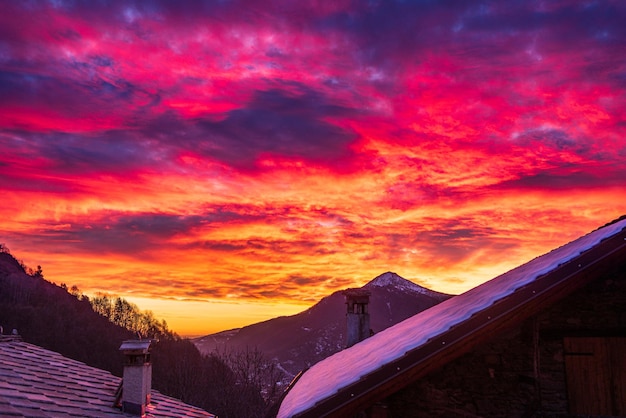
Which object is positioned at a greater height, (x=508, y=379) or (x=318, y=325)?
(x=318, y=325)

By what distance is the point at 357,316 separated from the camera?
1883 cm

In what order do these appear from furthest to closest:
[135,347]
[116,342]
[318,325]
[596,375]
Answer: [318,325], [116,342], [135,347], [596,375]

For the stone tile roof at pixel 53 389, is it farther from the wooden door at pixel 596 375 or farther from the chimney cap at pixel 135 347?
the wooden door at pixel 596 375

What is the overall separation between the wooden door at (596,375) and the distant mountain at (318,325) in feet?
360

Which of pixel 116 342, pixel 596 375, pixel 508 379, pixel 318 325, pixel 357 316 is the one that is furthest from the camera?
pixel 318 325

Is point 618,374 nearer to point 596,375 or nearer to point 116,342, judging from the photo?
point 596,375

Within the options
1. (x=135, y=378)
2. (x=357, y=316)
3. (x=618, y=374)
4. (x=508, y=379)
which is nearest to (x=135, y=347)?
(x=135, y=378)

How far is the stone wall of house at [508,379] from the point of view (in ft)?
23.7

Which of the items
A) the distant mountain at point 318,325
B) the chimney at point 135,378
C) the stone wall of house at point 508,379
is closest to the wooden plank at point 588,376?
the stone wall of house at point 508,379

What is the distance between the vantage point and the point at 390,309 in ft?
575

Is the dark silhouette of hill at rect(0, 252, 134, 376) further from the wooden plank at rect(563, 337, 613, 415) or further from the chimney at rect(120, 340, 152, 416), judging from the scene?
the wooden plank at rect(563, 337, 613, 415)

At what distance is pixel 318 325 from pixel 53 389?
147m

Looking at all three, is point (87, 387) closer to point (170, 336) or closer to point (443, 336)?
point (443, 336)

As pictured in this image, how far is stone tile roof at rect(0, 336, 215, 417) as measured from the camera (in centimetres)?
877
